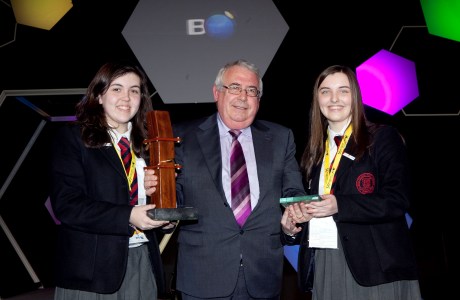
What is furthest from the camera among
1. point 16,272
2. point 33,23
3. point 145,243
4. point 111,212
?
point 16,272

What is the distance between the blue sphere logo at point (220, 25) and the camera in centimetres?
475

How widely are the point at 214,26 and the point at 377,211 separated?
3111 mm

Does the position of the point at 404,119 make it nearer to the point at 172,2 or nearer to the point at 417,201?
the point at 417,201

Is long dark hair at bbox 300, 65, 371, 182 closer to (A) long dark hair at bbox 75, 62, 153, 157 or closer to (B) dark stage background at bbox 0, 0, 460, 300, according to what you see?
(A) long dark hair at bbox 75, 62, 153, 157

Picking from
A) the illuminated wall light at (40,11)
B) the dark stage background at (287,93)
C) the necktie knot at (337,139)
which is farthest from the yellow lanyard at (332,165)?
the illuminated wall light at (40,11)

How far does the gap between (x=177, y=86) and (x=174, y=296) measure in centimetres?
197

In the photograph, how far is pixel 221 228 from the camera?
7.55ft

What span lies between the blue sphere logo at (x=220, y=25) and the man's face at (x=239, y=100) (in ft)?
7.59

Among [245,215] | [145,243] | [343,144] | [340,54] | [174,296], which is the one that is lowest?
[174,296]

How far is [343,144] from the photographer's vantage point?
2377mm

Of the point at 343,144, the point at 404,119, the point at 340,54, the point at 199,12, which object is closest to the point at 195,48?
the point at 199,12

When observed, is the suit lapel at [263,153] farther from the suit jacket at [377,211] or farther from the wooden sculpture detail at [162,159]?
the wooden sculpture detail at [162,159]

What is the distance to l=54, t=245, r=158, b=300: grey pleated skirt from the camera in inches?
80.9

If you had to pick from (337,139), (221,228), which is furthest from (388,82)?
(221,228)
